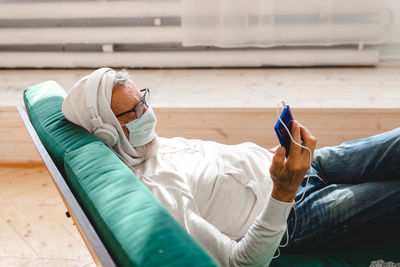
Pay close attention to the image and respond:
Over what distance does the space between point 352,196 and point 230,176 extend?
1.41 feet

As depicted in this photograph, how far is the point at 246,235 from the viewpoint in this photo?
3.82 ft

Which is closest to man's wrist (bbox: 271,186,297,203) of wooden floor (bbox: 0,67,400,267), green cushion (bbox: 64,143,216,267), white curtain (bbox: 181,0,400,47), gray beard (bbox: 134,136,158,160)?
green cushion (bbox: 64,143,216,267)

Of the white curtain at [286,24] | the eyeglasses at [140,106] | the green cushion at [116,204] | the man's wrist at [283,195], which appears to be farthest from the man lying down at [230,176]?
the white curtain at [286,24]

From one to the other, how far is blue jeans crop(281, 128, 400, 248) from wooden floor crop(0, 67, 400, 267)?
829 mm

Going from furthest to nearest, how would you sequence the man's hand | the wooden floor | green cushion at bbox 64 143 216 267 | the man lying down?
1. the wooden floor
2. the man lying down
3. the man's hand
4. green cushion at bbox 64 143 216 267

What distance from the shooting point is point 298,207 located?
144 cm

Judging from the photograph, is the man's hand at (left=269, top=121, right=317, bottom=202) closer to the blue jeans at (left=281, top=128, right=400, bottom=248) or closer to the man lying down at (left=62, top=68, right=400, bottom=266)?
the man lying down at (left=62, top=68, right=400, bottom=266)

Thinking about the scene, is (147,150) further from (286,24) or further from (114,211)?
(286,24)

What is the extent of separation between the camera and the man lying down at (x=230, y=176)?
4.54ft

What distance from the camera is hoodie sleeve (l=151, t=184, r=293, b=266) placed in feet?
3.68

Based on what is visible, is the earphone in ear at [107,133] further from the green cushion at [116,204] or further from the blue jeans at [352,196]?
the blue jeans at [352,196]

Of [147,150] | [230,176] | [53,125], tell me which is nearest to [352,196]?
[230,176]

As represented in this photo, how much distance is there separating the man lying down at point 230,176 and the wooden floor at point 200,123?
76 centimetres

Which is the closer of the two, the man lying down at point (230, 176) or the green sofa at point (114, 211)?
the green sofa at point (114, 211)
